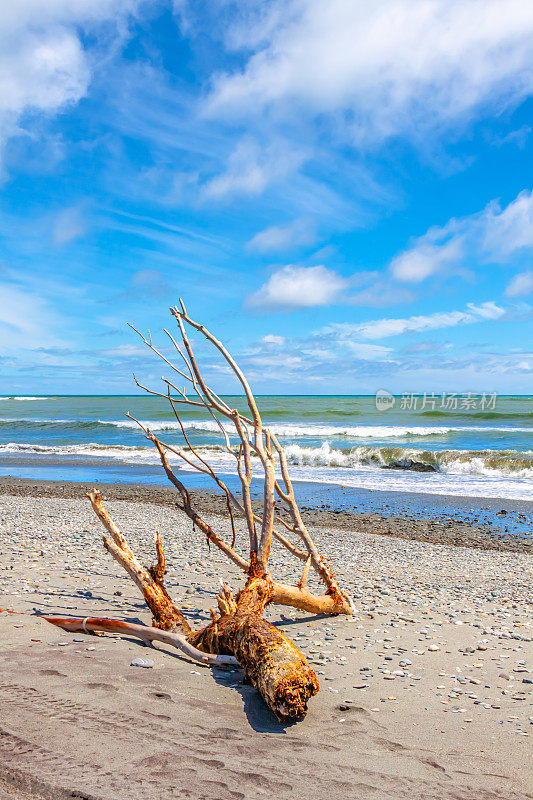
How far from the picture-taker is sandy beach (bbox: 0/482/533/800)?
251 centimetres

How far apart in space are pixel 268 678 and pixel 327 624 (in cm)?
194

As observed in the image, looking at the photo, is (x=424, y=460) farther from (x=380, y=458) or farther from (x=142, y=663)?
(x=142, y=663)

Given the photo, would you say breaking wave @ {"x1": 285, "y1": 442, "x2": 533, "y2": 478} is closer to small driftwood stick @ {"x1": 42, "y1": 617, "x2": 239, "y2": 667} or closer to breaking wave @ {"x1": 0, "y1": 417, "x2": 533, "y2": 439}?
breaking wave @ {"x1": 0, "y1": 417, "x2": 533, "y2": 439}

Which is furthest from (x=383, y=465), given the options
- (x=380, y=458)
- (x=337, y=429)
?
(x=337, y=429)

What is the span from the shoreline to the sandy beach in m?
4.06

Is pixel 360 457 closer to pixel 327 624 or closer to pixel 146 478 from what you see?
pixel 146 478

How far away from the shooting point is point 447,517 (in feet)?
39.9

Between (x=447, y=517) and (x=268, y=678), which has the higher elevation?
(x=268, y=678)

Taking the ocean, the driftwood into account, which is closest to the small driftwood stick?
the driftwood

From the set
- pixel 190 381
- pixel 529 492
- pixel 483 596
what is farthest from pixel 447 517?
pixel 190 381

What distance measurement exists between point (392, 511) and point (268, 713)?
10198 millimetres

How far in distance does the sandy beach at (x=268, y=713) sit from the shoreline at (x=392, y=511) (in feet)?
13.3

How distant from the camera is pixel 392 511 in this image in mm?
12867

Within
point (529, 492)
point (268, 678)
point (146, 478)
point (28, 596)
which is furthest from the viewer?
point (146, 478)
